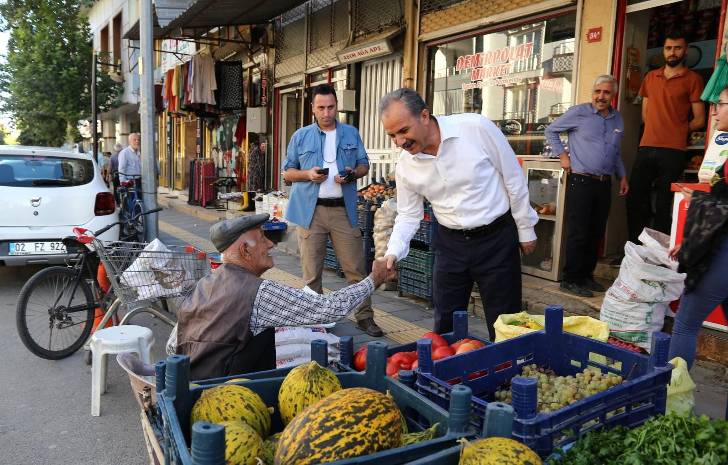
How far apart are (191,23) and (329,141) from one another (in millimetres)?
7953

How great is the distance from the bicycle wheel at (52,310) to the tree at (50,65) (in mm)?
25030

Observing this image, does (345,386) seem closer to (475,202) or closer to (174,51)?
(475,202)

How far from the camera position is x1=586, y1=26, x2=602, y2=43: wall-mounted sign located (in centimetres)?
607

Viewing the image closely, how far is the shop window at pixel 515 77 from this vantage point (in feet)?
22.3

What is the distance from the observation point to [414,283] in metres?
6.55

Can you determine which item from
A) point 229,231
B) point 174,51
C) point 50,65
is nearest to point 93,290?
point 229,231

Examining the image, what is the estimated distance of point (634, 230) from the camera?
241 inches

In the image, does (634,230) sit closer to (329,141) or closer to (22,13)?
(329,141)

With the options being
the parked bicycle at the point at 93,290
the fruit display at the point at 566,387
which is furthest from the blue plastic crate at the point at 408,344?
the parked bicycle at the point at 93,290

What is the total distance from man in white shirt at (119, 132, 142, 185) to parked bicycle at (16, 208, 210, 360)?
9.02 metres

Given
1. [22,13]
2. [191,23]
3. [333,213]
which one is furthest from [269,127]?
[22,13]

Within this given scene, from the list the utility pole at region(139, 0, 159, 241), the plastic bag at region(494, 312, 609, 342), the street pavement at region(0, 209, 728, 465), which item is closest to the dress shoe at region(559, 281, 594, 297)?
the street pavement at region(0, 209, 728, 465)

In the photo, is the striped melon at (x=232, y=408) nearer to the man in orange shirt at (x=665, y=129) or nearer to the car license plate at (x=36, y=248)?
the man in orange shirt at (x=665, y=129)

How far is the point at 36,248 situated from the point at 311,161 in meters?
3.99
